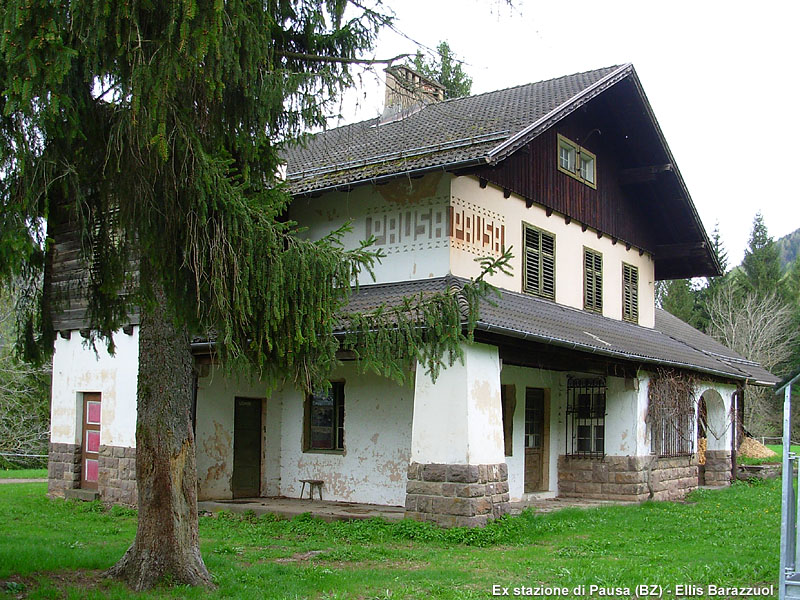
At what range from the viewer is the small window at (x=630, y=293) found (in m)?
18.2

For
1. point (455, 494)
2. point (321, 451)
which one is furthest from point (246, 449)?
point (455, 494)

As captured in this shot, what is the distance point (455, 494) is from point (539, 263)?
209 inches

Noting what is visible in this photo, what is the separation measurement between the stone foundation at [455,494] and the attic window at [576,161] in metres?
6.51

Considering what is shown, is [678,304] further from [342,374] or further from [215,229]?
[215,229]

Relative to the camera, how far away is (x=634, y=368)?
15.3m

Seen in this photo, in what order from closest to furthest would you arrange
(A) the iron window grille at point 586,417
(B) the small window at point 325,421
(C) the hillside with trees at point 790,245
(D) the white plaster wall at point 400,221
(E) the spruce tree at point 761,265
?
(D) the white plaster wall at point 400,221 → (B) the small window at point 325,421 → (A) the iron window grille at point 586,417 → (E) the spruce tree at point 761,265 → (C) the hillside with trees at point 790,245

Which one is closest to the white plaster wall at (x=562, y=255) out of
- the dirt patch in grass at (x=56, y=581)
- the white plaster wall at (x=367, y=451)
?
the white plaster wall at (x=367, y=451)

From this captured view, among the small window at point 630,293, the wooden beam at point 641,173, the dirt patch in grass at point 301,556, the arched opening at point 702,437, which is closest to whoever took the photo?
the dirt patch in grass at point 301,556

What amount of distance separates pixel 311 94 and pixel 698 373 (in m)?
12.6

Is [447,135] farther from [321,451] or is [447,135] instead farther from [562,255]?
[321,451]

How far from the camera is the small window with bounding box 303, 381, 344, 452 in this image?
48.9ft

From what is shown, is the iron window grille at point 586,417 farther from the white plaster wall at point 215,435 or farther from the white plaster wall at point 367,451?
the white plaster wall at point 215,435

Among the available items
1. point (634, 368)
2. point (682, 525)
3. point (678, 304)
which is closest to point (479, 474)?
point (682, 525)

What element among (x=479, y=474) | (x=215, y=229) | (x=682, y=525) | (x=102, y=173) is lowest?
(x=682, y=525)
